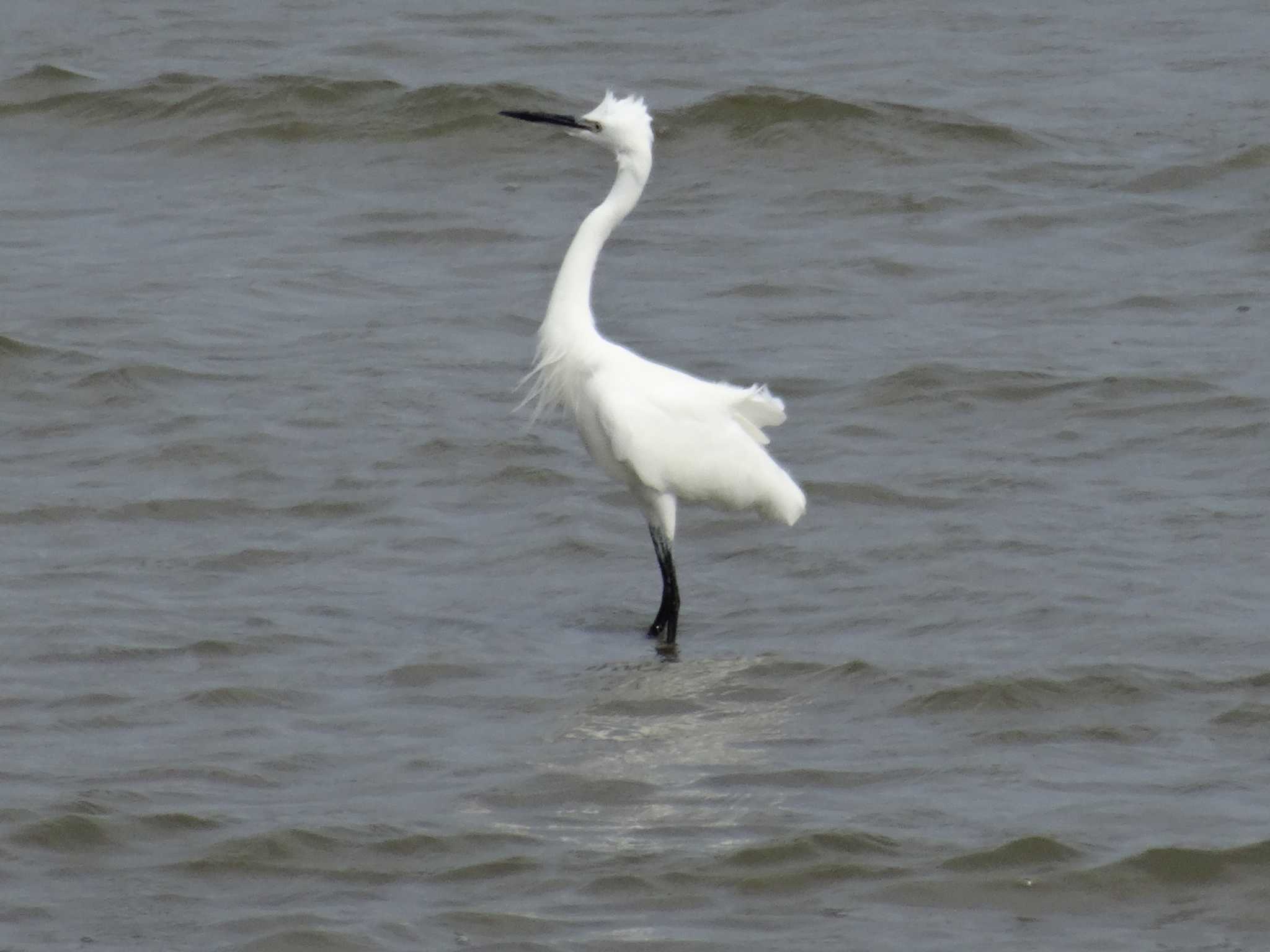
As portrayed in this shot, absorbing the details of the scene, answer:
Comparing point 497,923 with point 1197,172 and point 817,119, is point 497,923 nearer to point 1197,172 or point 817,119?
point 1197,172

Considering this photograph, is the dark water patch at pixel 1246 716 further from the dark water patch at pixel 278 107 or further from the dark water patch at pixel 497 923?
the dark water patch at pixel 278 107

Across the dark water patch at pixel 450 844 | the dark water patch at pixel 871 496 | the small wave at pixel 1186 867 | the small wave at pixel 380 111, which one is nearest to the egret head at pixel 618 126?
the dark water patch at pixel 871 496

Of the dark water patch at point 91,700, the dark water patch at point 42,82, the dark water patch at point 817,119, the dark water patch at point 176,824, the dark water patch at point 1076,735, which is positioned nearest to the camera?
the dark water patch at point 176,824

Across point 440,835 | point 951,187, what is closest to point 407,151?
point 951,187

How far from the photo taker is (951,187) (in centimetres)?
1274

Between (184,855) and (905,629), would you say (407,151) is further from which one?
(184,855)

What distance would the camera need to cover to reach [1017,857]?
543 cm

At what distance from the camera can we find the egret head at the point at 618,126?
24.8ft

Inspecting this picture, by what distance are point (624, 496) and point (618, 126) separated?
6.21 feet

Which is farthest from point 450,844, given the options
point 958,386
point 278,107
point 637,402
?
point 278,107

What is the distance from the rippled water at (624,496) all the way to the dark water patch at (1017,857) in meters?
0.01

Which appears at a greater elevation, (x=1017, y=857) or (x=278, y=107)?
(x=278, y=107)

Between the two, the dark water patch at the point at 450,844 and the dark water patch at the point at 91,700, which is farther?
the dark water patch at the point at 91,700

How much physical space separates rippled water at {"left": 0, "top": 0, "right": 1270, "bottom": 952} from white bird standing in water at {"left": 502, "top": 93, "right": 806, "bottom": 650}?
1.49ft
